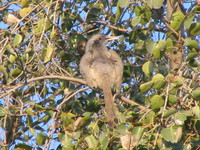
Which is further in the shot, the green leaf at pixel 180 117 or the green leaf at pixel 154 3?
the green leaf at pixel 154 3

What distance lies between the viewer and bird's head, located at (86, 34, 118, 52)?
5.98 metres

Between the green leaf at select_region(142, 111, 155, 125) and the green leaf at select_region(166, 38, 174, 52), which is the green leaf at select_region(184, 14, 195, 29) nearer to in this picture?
the green leaf at select_region(166, 38, 174, 52)

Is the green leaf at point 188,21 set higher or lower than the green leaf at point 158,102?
higher

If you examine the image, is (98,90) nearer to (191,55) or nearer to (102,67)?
(102,67)

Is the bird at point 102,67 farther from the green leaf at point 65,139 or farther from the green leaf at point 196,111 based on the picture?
the green leaf at point 196,111

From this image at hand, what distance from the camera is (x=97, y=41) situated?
6238mm

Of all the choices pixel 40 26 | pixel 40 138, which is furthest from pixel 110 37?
pixel 40 138

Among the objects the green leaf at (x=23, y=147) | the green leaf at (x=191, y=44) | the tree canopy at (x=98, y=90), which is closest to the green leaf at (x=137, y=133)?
the tree canopy at (x=98, y=90)

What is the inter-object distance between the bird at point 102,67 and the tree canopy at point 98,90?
100 millimetres

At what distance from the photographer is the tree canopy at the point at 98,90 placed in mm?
3473

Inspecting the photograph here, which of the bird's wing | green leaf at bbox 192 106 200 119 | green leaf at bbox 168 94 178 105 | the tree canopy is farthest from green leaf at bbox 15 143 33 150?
the bird's wing

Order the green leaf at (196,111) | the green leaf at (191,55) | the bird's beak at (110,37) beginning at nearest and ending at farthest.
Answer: the green leaf at (196,111), the green leaf at (191,55), the bird's beak at (110,37)

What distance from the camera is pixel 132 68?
5.62 metres

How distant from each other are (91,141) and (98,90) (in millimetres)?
2140
